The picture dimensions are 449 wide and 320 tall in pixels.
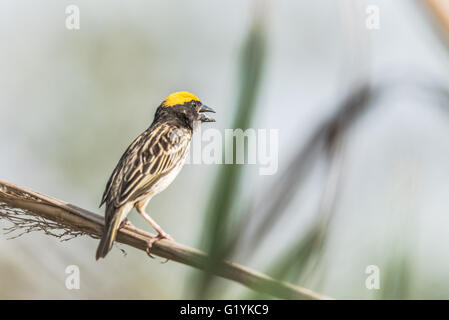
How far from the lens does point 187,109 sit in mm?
3979

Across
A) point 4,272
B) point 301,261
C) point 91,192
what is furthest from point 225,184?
point 91,192

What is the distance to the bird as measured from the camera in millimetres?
2828

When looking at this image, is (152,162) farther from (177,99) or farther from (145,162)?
(177,99)

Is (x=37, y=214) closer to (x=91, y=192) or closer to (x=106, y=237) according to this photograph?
(x=106, y=237)

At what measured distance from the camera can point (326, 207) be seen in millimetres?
662

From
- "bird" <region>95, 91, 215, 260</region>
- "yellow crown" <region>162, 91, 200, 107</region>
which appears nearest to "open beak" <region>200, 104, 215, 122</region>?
"bird" <region>95, 91, 215, 260</region>

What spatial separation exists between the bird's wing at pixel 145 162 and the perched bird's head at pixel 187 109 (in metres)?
0.17

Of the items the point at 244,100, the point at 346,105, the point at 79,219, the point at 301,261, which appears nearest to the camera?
the point at 244,100

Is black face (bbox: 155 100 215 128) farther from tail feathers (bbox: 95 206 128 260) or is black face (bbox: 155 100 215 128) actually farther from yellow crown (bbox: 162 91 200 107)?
tail feathers (bbox: 95 206 128 260)

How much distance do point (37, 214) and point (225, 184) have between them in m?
1.48

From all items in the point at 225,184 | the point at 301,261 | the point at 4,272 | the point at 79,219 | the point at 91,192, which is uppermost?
the point at 225,184

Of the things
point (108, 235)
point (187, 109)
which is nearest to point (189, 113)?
point (187, 109)

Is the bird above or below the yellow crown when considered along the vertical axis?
below

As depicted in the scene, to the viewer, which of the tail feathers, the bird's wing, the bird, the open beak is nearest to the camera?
the tail feathers
